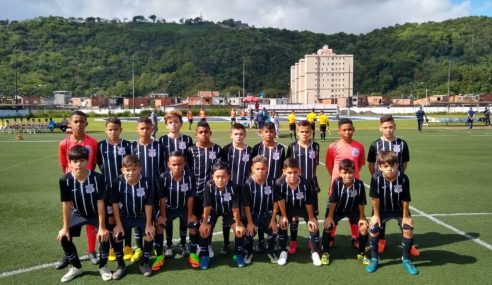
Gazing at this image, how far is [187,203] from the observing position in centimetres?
553

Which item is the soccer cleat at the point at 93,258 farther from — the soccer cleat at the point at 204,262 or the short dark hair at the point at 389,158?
the short dark hair at the point at 389,158

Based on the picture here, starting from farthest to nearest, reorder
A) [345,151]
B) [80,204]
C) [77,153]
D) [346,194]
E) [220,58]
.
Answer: [220,58]
[345,151]
[346,194]
[80,204]
[77,153]

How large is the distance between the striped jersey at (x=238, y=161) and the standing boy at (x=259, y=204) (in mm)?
518

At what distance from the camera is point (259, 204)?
5566 mm

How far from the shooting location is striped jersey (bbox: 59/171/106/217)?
16.3 feet

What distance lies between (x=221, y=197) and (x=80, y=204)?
5.60ft

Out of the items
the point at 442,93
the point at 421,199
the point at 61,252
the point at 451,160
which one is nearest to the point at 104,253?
the point at 61,252

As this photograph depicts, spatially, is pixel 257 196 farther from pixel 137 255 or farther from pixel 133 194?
pixel 137 255

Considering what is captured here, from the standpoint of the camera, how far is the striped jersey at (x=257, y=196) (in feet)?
18.0

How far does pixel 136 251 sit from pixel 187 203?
3.28ft

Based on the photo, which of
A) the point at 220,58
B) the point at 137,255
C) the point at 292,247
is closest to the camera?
the point at 137,255

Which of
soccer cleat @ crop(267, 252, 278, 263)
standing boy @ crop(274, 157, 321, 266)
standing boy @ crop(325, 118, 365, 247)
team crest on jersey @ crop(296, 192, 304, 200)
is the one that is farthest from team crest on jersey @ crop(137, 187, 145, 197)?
standing boy @ crop(325, 118, 365, 247)

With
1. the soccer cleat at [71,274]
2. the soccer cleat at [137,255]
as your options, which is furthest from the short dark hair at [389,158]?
the soccer cleat at [71,274]

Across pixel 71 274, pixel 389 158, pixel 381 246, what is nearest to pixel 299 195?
pixel 389 158
